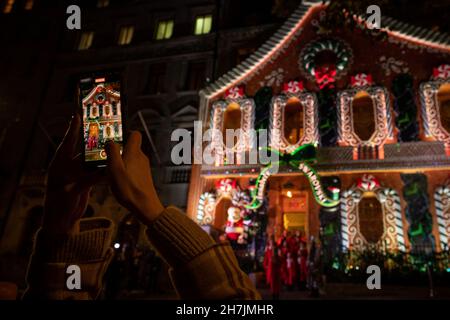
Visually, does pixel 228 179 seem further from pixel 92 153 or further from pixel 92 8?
pixel 92 8

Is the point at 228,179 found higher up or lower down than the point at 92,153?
higher up

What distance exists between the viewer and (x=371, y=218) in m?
15.2

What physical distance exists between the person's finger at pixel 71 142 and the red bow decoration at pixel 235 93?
16.2 meters

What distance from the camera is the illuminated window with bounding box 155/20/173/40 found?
23200 millimetres

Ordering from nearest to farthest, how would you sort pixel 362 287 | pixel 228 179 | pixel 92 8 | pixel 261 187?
1. pixel 362 287
2. pixel 261 187
3. pixel 228 179
4. pixel 92 8

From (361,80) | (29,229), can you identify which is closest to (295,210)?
(361,80)

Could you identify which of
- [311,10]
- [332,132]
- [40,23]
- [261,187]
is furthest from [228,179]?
[40,23]

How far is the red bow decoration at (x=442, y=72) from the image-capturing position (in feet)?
49.8

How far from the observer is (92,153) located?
1949 mm

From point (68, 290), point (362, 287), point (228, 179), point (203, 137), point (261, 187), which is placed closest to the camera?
point (68, 290)

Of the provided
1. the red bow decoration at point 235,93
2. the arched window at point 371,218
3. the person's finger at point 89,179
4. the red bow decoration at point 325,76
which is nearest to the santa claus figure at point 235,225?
the arched window at point 371,218

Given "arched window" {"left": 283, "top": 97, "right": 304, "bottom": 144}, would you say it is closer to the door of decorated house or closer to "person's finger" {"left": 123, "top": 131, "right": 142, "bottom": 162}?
the door of decorated house

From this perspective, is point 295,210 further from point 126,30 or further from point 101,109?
point 126,30

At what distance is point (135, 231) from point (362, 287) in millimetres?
11028
